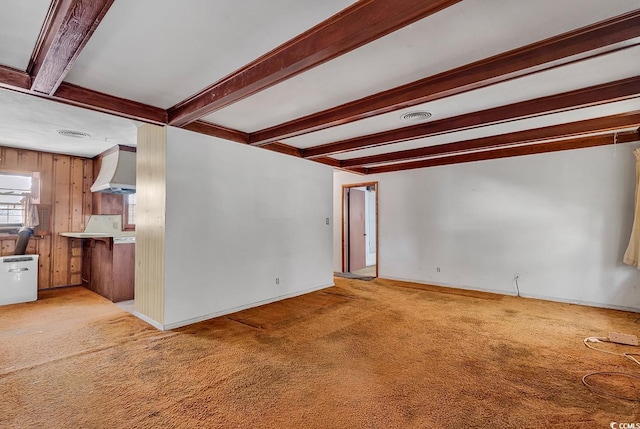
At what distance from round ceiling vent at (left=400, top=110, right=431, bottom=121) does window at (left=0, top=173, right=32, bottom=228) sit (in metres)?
6.31

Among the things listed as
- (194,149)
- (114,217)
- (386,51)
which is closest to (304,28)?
(386,51)

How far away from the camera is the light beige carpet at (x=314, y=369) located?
1.97 metres

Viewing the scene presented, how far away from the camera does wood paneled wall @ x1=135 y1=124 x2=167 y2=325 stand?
140 inches

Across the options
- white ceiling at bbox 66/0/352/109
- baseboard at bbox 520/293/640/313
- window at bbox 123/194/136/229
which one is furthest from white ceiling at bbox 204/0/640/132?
baseboard at bbox 520/293/640/313

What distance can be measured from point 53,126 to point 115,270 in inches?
84.9

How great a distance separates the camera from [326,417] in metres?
1.95

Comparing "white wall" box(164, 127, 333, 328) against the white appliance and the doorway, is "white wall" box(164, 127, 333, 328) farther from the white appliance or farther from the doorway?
the white appliance

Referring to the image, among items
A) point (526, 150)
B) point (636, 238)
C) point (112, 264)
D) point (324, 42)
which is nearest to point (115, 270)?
point (112, 264)

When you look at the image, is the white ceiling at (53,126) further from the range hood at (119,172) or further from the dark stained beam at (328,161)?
the dark stained beam at (328,161)

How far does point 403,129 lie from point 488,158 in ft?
7.25

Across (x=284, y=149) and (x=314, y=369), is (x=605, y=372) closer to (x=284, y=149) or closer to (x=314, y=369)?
(x=314, y=369)

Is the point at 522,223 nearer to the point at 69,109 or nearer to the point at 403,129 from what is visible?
the point at 403,129

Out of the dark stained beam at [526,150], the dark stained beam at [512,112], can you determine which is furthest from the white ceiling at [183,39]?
the dark stained beam at [526,150]

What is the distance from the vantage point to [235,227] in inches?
167
